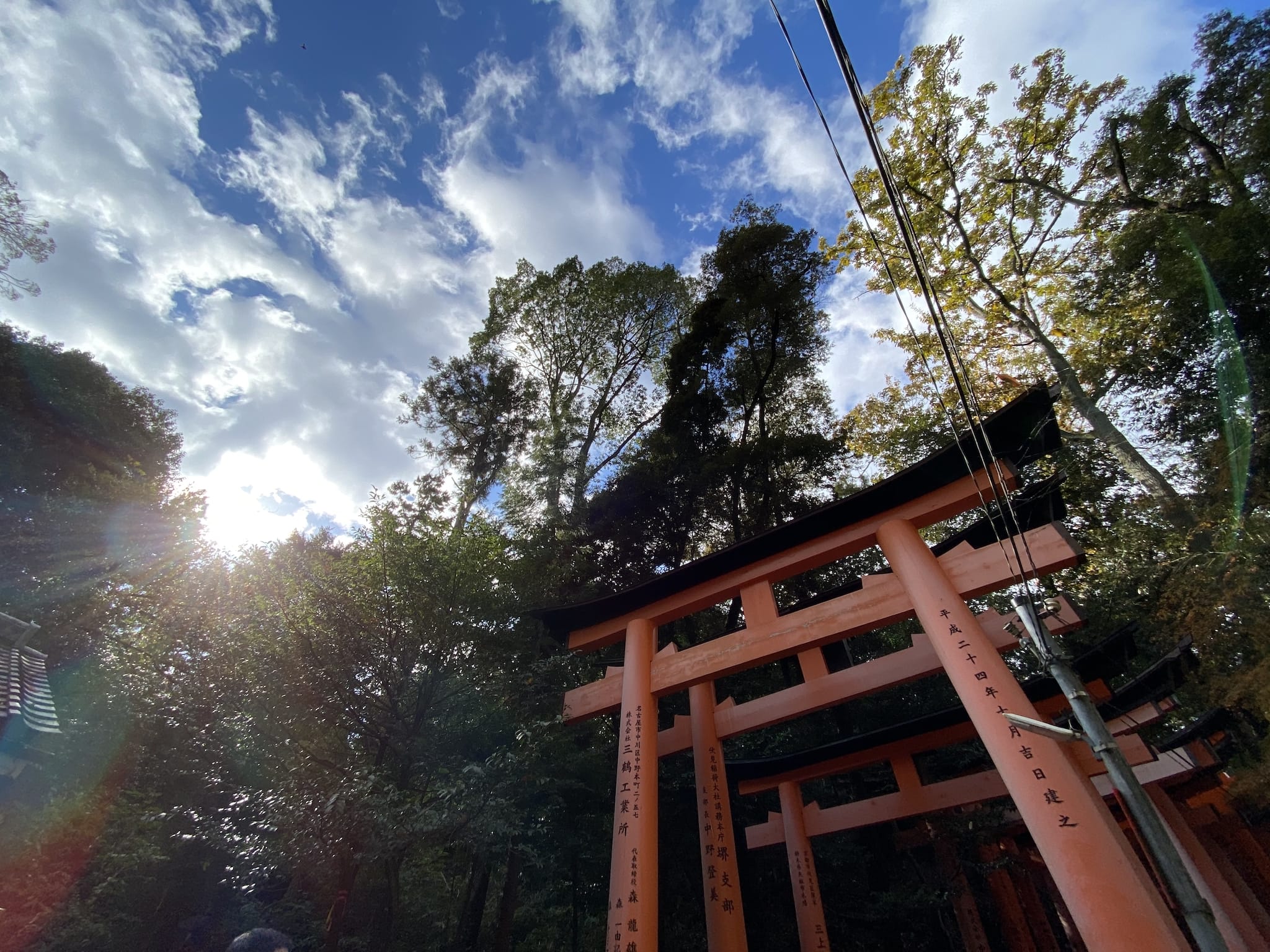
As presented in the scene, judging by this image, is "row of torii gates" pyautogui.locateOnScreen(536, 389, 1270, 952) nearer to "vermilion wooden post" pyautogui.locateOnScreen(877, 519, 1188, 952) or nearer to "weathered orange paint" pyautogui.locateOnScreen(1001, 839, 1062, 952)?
"vermilion wooden post" pyautogui.locateOnScreen(877, 519, 1188, 952)

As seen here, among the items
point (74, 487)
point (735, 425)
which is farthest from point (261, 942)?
point (74, 487)

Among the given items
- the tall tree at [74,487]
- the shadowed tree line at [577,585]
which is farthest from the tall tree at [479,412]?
the tall tree at [74,487]

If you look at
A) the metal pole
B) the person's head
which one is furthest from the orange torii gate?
the person's head

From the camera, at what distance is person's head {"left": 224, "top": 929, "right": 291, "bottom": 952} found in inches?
152

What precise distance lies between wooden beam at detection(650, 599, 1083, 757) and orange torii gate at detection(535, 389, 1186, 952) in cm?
2

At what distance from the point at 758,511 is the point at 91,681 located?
12123mm

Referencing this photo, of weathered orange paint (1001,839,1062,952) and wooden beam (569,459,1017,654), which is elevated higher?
wooden beam (569,459,1017,654)

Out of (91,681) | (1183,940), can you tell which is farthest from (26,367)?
(1183,940)

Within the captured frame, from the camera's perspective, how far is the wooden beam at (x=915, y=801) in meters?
5.89

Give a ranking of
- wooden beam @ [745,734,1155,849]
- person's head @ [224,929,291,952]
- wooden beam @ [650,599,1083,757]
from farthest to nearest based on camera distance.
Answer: wooden beam @ [745,734,1155,849] < wooden beam @ [650,599,1083,757] < person's head @ [224,929,291,952]

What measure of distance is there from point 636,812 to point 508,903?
13.2ft

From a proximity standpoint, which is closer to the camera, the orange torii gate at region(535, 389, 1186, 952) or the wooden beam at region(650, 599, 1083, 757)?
the orange torii gate at region(535, 389, 1186, 952)

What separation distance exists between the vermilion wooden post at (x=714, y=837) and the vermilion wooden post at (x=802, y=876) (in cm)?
125

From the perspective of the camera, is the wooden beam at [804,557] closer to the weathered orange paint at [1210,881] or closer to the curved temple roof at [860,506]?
the curved temple roof at [860,506]
